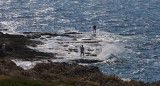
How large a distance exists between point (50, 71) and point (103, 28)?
3421 centimetres

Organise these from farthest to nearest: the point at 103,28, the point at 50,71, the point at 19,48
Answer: the point at 103,28 < the point at 19,48 < the point at 50,71

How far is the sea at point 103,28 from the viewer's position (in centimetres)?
4088

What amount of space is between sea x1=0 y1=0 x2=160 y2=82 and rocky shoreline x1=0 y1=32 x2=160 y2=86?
255cm

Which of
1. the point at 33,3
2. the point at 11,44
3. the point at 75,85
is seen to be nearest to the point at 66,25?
the point at 11,44

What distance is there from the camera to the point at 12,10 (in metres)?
86.8

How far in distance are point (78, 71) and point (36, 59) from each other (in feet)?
34.1

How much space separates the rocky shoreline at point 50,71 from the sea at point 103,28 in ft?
8.35

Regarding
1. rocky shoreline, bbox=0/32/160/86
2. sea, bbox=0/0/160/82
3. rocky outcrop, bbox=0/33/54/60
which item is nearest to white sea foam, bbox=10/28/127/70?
sea, bbox=0/0/160/82

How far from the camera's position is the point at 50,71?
99.7 ft

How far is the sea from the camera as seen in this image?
4088 cm

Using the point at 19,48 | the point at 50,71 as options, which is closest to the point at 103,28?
the point at 19,48

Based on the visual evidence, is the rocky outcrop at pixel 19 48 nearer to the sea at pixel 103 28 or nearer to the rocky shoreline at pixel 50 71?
the rocky shoreline at pixel 50 71

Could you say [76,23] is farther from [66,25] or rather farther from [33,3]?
[33,3]

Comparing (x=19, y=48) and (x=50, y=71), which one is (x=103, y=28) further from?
(x=50, y=71)
